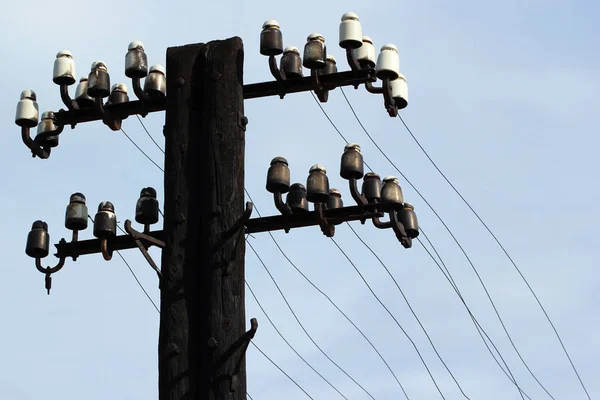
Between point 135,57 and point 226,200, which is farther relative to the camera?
point 135,57

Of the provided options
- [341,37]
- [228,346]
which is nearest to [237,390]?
[228,346]

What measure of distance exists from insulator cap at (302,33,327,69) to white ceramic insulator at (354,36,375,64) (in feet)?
0.91

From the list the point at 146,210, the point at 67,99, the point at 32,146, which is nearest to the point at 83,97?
the point at 67,99

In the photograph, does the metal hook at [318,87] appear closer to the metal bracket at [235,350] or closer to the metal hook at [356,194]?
the metal hook at [356,194]

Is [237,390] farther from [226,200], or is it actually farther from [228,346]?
[226,200]

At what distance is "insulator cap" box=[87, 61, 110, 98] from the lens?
12305mm

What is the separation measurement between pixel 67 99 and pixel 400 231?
310 centimetres

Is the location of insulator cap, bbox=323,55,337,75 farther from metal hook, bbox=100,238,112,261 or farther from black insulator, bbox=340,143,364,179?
metal hook, bbox=100,238,112,261

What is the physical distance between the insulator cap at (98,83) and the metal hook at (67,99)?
190mm

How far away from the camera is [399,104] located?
1211 cm

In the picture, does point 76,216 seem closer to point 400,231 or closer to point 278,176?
point 278,176

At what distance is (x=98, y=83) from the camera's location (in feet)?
40.4

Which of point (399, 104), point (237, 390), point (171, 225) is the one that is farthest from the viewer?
point (399, 104)

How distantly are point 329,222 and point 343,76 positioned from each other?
1.21 meters
